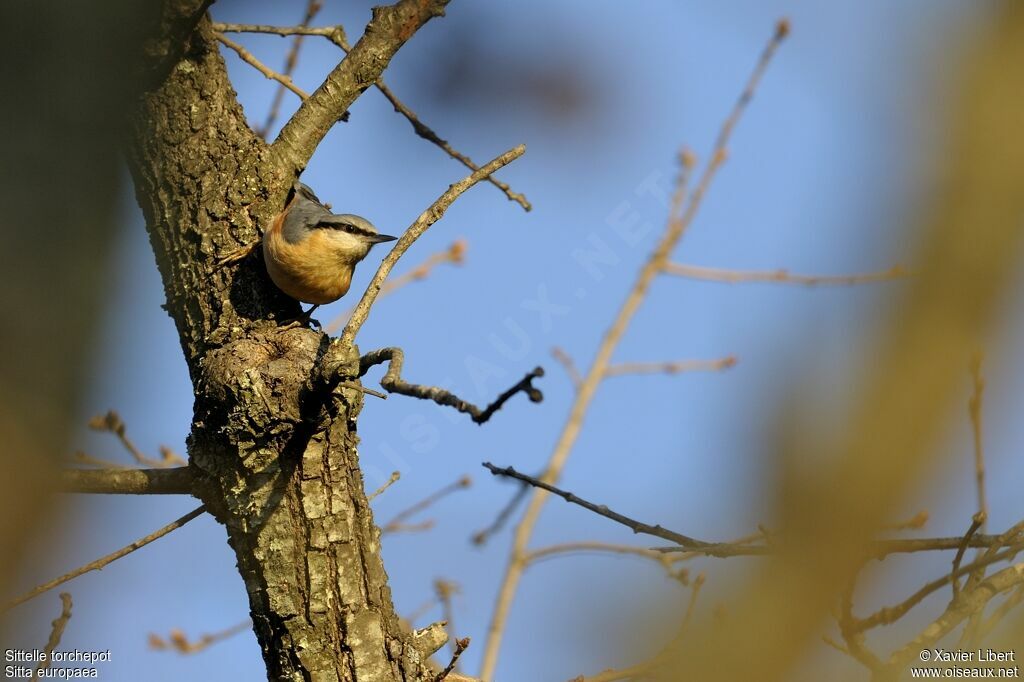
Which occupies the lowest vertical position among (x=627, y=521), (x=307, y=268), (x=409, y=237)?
(x=627, y=521)

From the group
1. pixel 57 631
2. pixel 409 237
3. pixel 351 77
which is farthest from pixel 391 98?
pixel 57 631

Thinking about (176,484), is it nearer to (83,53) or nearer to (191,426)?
(191,426)

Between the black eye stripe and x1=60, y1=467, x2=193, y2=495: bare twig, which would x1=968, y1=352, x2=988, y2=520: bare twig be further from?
the black eye stripe

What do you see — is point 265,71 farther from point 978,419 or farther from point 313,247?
point 978,419

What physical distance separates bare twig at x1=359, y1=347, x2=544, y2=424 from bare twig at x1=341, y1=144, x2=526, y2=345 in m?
0.12

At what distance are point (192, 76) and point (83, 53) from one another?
1.87 m

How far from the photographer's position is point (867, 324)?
994 millimetres

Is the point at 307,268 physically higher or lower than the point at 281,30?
lower

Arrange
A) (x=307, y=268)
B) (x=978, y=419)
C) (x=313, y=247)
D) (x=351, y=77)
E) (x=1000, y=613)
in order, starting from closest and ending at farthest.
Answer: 1. (x=978, y=419)
2. (x=1000, y=613)
3. (x=351, y=77)
4. (x=307, y=268)
5. (x=313, y=247)

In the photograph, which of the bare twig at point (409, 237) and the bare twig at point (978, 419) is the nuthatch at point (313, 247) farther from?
the bare twig at point (978, 419)

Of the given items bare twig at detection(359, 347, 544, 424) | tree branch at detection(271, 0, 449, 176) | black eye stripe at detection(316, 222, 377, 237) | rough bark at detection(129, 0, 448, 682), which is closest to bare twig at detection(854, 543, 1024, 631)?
bare twig at detection(359, 347, 544, 424)

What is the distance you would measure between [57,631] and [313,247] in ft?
4.48

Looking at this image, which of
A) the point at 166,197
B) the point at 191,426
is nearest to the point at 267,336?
the point at 191,426

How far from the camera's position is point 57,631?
8.92 ft
